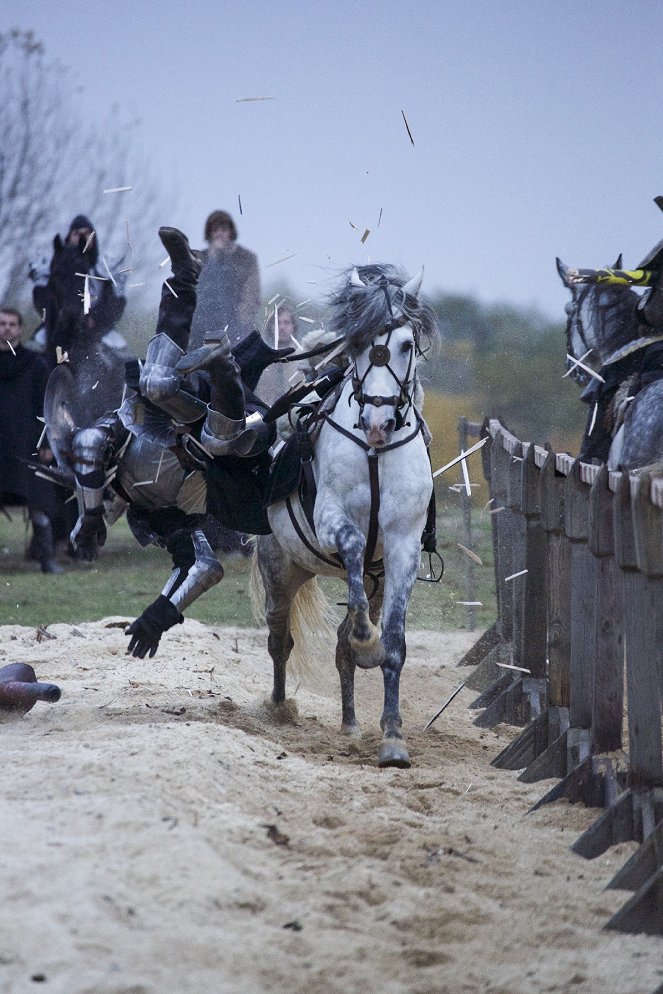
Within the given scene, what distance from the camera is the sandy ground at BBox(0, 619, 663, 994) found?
10.1 ft

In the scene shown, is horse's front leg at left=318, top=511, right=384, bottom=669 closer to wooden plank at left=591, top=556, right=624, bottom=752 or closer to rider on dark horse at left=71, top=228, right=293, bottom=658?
rider on dark horse at left=71, top=228, right=293, bottom=658

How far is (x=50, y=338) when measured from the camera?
13.0 meters

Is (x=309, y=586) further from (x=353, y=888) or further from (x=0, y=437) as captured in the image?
(x=0, y=437)

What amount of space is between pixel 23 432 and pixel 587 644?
9.54 meters

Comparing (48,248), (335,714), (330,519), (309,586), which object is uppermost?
(48,248)

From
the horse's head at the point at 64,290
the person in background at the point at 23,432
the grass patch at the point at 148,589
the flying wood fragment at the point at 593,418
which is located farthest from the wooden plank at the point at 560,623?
the person in background at the point at 23,432

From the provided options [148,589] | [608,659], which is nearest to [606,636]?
[608,659]

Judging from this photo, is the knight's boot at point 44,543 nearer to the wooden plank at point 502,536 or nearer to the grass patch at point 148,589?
the grass patch at point 148,589

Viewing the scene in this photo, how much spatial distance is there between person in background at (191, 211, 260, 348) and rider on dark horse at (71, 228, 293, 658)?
530 mm

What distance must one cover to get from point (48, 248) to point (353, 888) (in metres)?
12.5

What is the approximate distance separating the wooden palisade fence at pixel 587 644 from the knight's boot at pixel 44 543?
705 centimetres

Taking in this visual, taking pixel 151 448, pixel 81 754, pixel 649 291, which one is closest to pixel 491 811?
pixel 81 754

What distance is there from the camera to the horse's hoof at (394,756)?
548 centimetres

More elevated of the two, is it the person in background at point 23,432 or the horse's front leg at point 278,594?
the person in background at point 23,432
